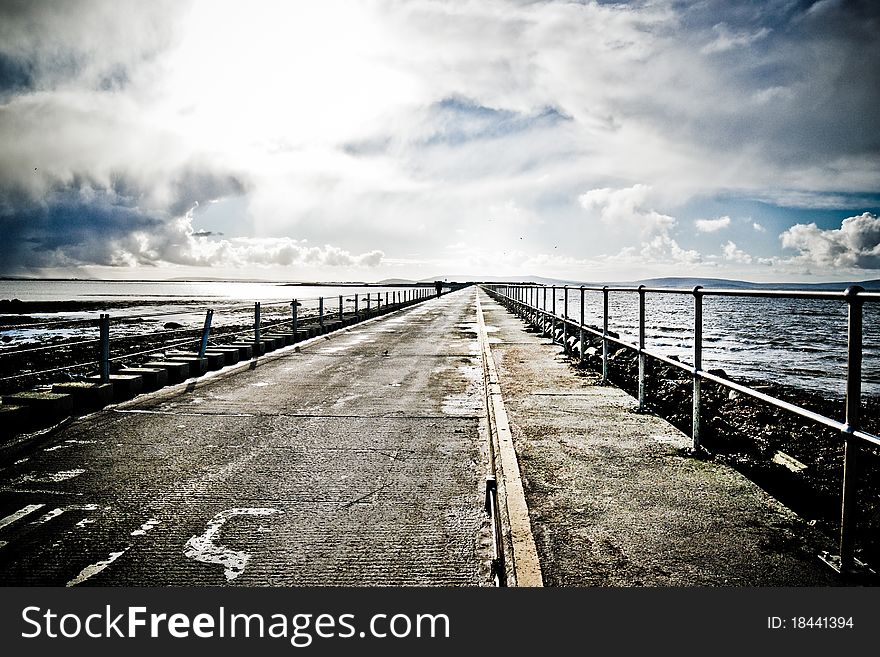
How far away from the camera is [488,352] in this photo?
1416 cm

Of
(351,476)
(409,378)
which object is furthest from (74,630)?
(409,378)

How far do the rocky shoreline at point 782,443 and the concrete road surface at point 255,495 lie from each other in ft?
8.39

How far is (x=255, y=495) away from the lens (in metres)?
4.70

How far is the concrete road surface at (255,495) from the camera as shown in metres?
3.50

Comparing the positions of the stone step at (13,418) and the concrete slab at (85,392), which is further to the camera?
the concrete slab at (85,392)

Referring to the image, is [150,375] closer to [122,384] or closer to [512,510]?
[122,384]

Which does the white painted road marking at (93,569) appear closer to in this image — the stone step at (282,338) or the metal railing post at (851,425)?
the metal railing post at (851,425)

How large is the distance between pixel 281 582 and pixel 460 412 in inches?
187

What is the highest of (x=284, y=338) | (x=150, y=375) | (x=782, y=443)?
(x=284, y=338)

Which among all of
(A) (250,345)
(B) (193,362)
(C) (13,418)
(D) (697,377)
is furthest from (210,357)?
(D) (697,377)

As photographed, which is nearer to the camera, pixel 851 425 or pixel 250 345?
pixel 851 425

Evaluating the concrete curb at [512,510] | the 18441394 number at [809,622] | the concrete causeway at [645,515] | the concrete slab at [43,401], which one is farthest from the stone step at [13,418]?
the 18441394 number at [809,622]

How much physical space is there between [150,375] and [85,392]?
57.1 inches

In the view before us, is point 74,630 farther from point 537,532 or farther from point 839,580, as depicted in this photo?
point 839,580
